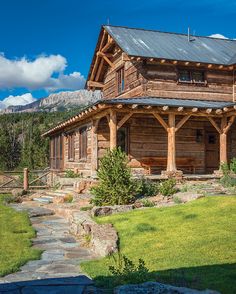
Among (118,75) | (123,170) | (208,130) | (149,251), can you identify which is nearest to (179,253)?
(149,251)

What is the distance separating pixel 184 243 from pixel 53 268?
2.60 metres

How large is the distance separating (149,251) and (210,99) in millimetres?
15055

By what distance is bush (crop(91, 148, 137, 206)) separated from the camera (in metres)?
13.3

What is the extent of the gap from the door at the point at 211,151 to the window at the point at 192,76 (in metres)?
2.84

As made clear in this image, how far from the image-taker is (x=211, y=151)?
71.3 ft

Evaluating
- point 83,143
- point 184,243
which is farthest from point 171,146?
point 184,243

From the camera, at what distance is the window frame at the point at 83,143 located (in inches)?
847

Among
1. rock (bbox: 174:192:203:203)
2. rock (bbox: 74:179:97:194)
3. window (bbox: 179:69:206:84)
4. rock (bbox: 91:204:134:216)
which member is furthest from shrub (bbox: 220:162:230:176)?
rock (bbox: 91:204:134:216)

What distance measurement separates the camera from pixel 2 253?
8023mm

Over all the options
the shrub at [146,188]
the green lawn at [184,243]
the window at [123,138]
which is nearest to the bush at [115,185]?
the shrub at [146,188]

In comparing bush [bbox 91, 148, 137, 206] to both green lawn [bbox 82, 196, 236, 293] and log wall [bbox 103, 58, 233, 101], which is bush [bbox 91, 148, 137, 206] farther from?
log wall [bbox 103, 58, 233, 101]

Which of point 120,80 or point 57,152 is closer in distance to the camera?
point 120,80

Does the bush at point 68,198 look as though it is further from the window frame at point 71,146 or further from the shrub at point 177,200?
the window frame at point 71,146

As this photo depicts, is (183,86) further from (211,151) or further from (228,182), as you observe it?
(228,182)
